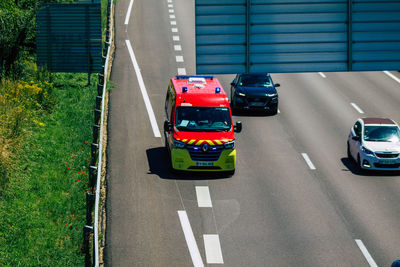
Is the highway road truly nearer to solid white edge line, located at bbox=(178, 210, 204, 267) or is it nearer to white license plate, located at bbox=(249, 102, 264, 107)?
solid white edge line, located at bbox=(178, 210, 204, 267)

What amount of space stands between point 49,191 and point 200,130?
17.4 ft

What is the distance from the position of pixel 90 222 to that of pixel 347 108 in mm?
17017

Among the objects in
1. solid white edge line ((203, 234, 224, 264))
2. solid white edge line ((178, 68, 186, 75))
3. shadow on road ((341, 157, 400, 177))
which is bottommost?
solid white edge line ((203, 234, 224, 264))

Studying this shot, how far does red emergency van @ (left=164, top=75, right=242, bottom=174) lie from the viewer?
83.2 ft

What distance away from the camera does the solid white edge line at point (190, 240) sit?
63.7 feet

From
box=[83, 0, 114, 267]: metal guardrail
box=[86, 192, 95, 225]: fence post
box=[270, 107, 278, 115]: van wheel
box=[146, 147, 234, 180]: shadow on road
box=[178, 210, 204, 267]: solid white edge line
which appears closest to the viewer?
box=[83, 0, 114, 267]: metal guardrail

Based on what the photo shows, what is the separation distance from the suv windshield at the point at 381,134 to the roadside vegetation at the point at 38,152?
9.13m

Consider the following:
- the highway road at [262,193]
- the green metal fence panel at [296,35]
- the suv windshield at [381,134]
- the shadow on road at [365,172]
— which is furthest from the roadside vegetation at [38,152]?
the suv windshield at [381,134]

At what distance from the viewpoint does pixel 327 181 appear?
25547mm

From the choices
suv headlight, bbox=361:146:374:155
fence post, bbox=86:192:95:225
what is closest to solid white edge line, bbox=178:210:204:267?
fence post, bbox=86:192:95:225

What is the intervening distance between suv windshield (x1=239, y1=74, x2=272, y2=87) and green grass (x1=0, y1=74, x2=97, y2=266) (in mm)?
6159

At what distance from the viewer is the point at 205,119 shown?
2603cm

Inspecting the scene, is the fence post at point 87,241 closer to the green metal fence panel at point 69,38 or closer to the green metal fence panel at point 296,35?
the green metal fence panel at point 296,35


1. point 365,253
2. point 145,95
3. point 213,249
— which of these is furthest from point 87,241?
point 145,95
